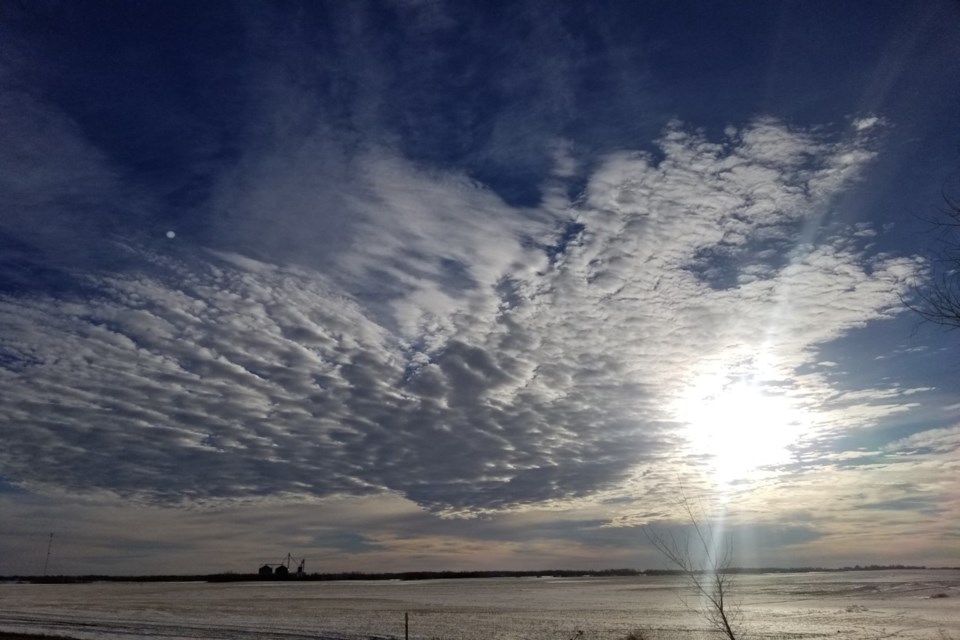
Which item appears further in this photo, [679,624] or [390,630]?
[679,624]

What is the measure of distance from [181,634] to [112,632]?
3.97 metres

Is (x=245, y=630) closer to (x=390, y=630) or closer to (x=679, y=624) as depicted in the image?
(x=390, y=630)

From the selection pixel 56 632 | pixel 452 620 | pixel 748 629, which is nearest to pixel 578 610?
pixel 452 620

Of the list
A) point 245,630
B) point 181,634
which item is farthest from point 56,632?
point 245,630

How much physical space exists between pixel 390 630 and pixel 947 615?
33.1m

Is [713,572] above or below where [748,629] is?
above

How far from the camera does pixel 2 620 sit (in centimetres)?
4094

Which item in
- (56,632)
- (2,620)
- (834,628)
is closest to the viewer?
(56,632)

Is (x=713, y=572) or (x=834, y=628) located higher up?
(x=713, y=572)

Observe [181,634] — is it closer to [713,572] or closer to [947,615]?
[713,572]

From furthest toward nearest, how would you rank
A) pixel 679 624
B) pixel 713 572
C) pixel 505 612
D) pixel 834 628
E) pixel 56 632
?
pixel 505 612
pixel 679 624
pixel 834 628
pixel 56 632
pixel 713 572

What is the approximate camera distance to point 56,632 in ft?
105

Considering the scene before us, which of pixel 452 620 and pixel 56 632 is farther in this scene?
pixel 452 620

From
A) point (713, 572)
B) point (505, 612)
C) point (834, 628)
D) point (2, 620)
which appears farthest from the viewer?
point (505, 612)
